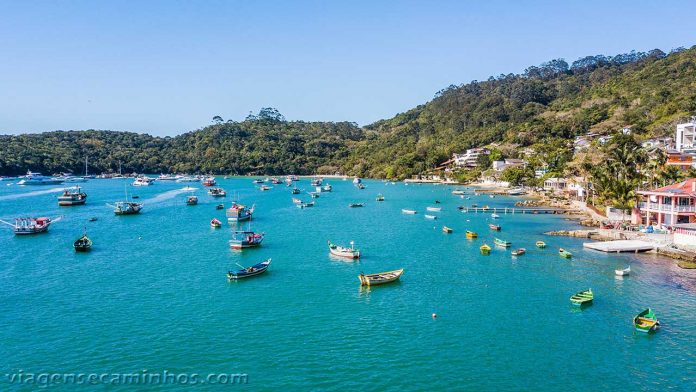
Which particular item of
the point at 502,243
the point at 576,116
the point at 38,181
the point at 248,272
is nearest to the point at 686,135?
the point at 502,243

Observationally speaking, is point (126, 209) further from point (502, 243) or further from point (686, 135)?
point (686, 135)

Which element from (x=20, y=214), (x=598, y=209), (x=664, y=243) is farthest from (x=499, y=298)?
(x=20, y=214)

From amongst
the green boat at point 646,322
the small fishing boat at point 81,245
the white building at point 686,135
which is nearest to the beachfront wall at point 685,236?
the green boat at point 646,322

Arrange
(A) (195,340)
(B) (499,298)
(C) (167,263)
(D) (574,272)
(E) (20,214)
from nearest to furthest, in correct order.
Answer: (A) (195,340) → (B) (499,298) → (D) (574,272) → (C) (167,263) → (E) (20,214)

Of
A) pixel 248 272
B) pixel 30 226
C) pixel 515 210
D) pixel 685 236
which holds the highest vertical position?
pixel 685 236

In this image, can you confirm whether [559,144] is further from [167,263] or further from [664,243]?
[167,263]

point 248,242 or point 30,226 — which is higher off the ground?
point 30,226
